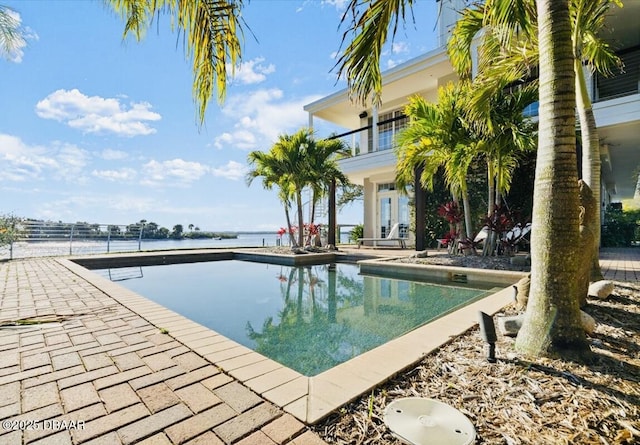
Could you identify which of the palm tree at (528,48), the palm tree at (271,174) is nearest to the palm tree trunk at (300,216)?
the palm tree at (271,174)

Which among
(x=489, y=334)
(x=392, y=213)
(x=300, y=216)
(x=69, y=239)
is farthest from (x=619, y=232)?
(x=69, y=239)

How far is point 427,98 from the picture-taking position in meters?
13.8

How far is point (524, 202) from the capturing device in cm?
998

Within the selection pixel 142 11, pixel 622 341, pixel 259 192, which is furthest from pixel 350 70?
pixel 259 192

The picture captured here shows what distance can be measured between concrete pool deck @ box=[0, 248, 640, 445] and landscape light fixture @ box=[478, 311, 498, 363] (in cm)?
41

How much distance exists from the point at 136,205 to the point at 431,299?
25286 mm

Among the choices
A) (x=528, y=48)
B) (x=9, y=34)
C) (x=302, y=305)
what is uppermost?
(x=9, y=34)

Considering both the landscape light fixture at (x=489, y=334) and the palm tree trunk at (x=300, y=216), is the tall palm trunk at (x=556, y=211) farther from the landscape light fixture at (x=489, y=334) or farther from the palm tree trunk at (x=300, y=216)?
the palm tree trunk at (x=300, y=216)

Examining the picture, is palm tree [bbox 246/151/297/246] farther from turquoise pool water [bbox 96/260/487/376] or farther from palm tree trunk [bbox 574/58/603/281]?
palm tree trunk [bbox 574/58/603/281]

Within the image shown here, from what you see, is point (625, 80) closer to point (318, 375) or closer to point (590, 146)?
point (590, 146)

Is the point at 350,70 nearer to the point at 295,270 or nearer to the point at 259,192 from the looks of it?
the point at 295,270

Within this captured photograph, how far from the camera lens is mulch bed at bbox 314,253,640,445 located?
144 cm

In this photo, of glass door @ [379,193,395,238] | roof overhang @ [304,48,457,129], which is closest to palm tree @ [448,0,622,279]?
roof overhang @ [304,48,457,129]

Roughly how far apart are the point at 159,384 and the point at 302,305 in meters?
3.46
